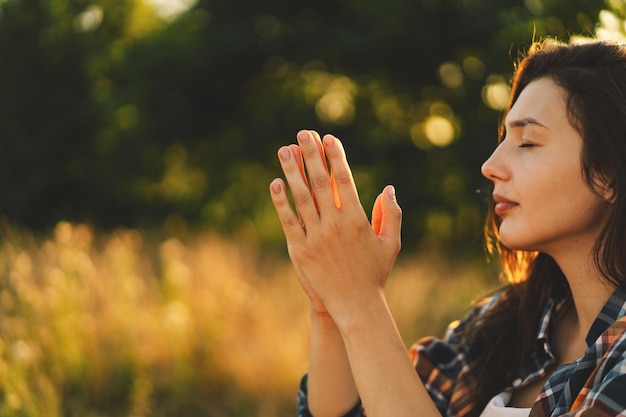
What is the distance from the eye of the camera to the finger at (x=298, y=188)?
5.07ft

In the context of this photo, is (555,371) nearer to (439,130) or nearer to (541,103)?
(541,103)

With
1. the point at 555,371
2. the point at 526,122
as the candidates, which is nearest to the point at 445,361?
the point at 555,371

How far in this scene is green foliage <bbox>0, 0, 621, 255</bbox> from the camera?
302 inches

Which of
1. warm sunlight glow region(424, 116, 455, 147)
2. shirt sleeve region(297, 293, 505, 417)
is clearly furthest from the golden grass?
warm sunlight glow region(424, 116, 455, 147)

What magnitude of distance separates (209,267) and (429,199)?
358 centimetres

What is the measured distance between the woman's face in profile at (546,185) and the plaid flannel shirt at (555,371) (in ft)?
0.60

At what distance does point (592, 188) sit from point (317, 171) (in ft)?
2.08

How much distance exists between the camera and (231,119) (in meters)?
9.71

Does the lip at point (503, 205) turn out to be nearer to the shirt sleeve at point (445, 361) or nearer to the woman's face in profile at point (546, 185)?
the woman's face in profile at point (546, 185)

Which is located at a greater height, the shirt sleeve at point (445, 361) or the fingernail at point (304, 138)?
the fingernail at point (304, 138)

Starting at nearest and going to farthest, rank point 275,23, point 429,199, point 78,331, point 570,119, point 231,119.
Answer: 1. point 570,119
2. point 78,331
3. point 429,199
4. point 275,23
5. point 231,119

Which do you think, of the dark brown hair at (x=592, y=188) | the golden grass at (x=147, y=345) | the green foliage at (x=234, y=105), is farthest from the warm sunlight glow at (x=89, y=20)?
the dark brown hair at (x=592, y=188)

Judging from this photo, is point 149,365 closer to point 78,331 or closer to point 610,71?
point 78,331

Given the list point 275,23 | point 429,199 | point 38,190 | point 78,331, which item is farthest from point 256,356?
point 38,190
